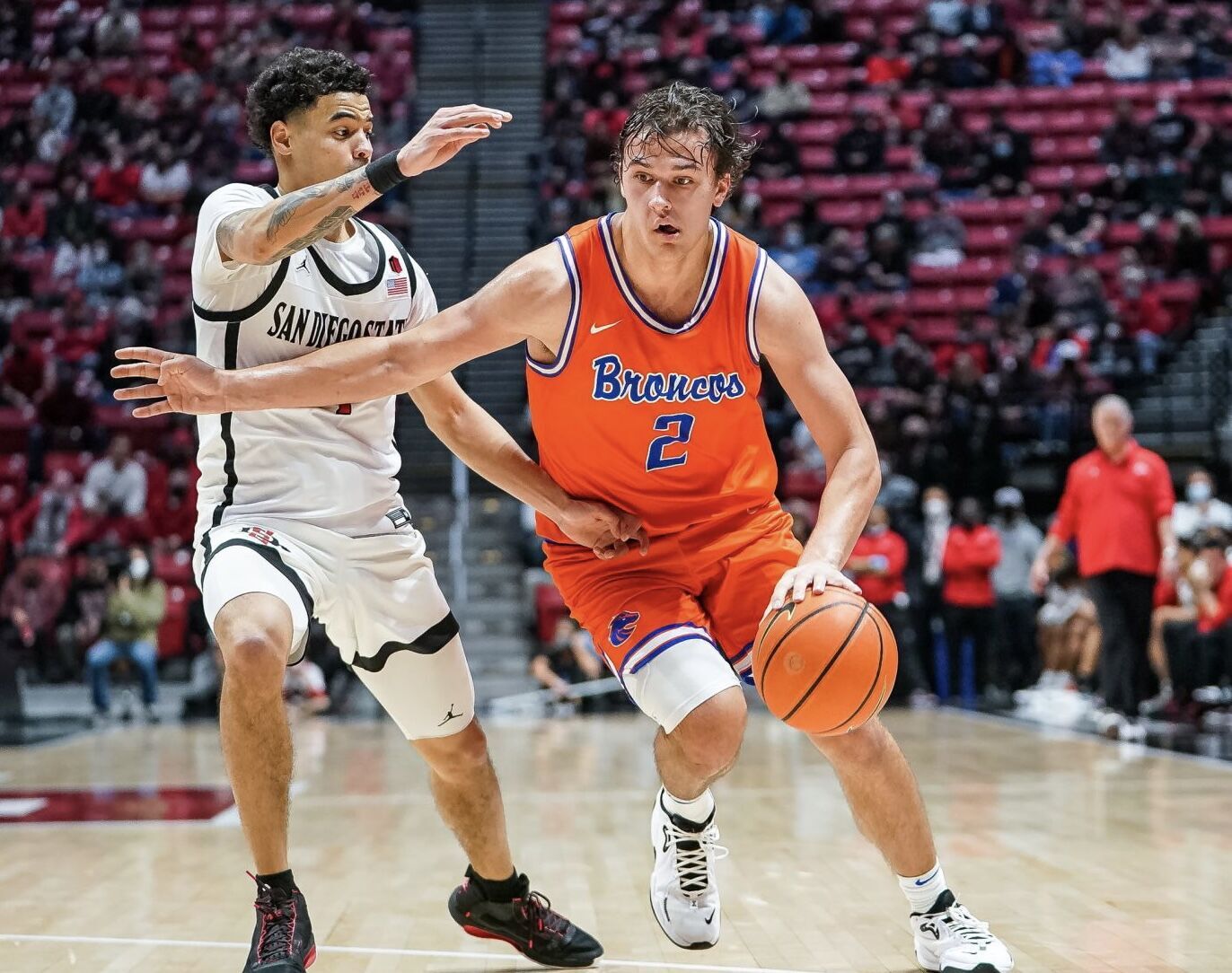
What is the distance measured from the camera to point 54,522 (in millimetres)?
14094

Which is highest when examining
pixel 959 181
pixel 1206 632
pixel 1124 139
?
pixel 1124 139

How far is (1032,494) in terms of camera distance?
1423 centimetres

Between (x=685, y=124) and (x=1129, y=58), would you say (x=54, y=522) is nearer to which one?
(x=685, y=124)

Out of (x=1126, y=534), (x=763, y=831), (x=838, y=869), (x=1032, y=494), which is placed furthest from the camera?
(x=1032, y=494)

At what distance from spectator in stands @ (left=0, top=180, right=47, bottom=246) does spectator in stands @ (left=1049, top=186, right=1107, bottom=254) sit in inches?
462

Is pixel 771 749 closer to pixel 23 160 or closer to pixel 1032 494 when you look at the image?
pixel 1032 494

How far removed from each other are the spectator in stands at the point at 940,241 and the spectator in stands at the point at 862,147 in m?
1.19

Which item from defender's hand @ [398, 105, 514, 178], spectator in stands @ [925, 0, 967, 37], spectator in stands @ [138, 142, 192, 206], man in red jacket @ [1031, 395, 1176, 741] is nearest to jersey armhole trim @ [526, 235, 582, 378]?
defender's hand @ [398, 105, 514, 178]

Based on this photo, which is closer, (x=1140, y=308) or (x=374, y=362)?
(x=374, y=362)

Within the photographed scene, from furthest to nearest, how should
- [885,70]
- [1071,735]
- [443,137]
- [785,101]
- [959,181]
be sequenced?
1. [885,70]
2. [785,101]
3. [959,181]
4. [1071,735]
5. [443,137]

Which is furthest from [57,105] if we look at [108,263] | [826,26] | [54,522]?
[826,26]

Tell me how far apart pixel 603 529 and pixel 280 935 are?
121 centimetres

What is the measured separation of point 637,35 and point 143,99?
254 inches

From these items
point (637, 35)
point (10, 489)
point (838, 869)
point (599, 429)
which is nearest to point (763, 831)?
point (838, 869)
